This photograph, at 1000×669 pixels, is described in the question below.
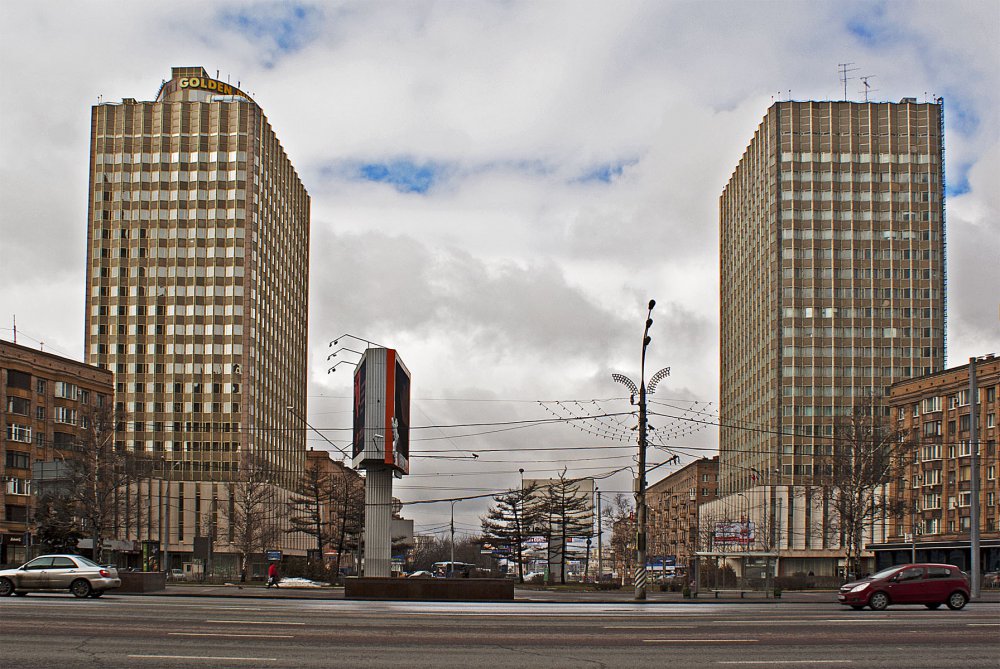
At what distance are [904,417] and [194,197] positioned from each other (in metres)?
80.0

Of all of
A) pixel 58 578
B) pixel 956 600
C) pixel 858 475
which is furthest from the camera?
pixel 858 475

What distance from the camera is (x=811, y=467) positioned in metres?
121

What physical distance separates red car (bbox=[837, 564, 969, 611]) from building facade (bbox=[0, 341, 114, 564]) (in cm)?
6504

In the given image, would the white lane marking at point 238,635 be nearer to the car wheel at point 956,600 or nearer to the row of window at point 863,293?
the car wheel at point 956,600

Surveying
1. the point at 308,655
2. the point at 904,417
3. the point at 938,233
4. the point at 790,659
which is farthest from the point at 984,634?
the point at 938,233

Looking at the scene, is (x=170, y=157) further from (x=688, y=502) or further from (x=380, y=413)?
(x=688, y=502)

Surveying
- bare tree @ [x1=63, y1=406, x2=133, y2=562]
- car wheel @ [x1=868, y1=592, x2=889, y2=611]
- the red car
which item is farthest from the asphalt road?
bare tree @ [x1=63, y1=406, x2=133, y2=562]

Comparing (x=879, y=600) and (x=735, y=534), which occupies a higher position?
(x=879, y=600)

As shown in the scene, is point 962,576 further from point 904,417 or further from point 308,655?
point 904,417

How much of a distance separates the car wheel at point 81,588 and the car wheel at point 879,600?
25.1 metres

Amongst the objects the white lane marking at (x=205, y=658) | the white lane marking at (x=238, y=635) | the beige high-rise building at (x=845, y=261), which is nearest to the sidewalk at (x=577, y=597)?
the white lane marking at (x=238, y=635)

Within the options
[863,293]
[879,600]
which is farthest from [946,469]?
[879,600]

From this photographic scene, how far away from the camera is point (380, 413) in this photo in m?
48.4

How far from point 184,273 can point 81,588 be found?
307 ft
